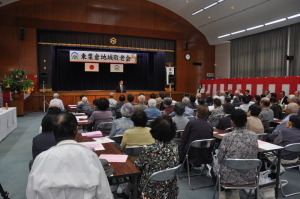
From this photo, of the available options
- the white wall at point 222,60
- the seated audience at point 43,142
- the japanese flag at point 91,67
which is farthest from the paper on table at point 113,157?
the white wall at point 222,60

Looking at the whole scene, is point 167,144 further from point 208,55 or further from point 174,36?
point 208,55

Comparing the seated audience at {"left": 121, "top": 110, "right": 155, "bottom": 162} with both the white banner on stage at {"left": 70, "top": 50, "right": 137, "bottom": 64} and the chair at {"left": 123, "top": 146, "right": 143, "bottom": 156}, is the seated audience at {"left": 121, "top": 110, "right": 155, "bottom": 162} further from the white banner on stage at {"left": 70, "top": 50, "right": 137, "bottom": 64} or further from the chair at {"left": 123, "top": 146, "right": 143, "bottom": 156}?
the white banner on stage at {"left": 70, "top": 50, "right": 137, "bottom": 64}

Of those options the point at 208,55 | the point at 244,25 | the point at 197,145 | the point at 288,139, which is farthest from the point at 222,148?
the point at 208,55

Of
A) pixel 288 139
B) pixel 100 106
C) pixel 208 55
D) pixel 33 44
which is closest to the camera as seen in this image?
pixel 288 139

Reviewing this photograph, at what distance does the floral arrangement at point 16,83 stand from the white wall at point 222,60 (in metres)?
11.1

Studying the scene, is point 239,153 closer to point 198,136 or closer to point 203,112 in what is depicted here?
point 198,136

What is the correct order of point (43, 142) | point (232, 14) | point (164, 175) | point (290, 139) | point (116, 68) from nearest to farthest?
point (164, 175), point (43, 142), point (290, 139), point (232, 14), point (116, 68)

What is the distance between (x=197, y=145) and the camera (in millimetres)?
2924

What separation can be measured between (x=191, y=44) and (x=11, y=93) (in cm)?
1012

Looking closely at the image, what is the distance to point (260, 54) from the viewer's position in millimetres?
12070

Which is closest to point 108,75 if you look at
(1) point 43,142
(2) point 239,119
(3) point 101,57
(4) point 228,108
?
(3) point 101,57

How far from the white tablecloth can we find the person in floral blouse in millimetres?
4944

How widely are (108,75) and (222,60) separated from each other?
7.41 m

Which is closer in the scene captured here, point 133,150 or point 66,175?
point 66,175
